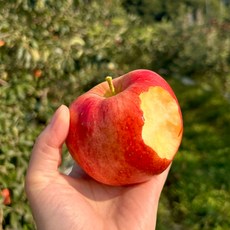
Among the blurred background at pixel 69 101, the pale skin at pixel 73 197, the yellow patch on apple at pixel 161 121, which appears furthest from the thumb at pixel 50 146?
the blurred background at pixel 69 101

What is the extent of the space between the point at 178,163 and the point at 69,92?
4.62ft

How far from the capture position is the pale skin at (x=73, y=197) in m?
1.52

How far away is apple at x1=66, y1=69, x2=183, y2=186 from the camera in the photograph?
144cm

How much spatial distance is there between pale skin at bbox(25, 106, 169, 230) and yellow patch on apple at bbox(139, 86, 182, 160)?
190 mm

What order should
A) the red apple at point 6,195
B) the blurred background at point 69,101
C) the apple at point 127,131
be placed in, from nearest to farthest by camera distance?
the apple at point 127,131 → the red apple at point 6,195 → the blurred background at point 69,101

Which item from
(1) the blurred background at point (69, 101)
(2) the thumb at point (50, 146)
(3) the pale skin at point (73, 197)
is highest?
(2) the thumb at point (50, 146)

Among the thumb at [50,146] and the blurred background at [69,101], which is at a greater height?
the thumb at [50,146]

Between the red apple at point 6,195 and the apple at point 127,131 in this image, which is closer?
the apple at point 127,131

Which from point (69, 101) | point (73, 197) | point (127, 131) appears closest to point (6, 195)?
point (73, 197)

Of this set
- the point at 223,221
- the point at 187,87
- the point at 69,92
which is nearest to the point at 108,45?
the point at 69,92

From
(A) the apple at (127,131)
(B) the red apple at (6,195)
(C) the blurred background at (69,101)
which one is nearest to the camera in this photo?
(A) the apple at (127,131)

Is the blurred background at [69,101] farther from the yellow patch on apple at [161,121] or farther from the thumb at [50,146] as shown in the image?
the yellow patch on apple at [161,121]

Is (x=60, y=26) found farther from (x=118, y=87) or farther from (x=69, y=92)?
(x=118, y=87)

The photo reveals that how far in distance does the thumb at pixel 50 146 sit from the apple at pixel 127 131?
0.08 ft
